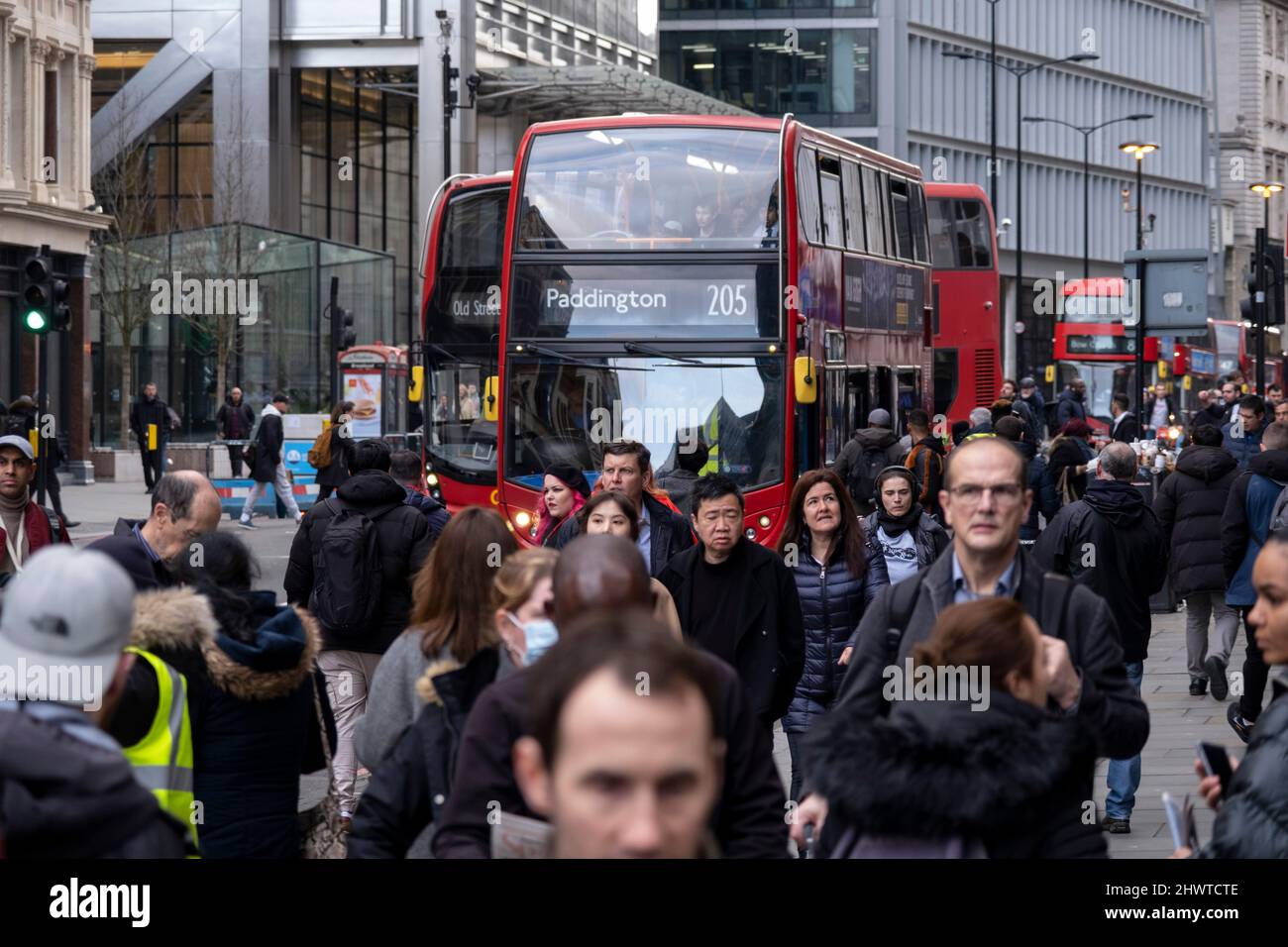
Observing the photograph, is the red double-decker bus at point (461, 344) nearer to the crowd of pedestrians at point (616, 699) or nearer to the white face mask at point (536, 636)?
the crowd of pedestrians at point (616, 699)

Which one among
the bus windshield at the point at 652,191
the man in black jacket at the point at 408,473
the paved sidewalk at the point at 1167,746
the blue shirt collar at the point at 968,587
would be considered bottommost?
the paved sidewalk at the point at 1167,746

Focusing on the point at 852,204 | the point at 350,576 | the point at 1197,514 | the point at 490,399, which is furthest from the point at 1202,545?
the point at 852,204

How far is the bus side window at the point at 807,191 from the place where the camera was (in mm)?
16438

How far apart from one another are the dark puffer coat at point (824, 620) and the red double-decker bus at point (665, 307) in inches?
294

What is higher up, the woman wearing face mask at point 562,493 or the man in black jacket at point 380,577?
the woman wearing face mask at point 562,493

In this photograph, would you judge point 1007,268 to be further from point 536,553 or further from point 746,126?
point 536,553

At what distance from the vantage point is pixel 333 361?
3503 cm

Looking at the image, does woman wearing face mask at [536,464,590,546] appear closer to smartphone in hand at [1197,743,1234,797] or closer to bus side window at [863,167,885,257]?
smartphone in hand at [1197,743,1234,797]

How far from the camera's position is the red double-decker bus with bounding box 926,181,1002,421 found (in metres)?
32.2

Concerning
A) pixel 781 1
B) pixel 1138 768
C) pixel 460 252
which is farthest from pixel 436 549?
pixel 781 1

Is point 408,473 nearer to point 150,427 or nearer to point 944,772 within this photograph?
point 944,772

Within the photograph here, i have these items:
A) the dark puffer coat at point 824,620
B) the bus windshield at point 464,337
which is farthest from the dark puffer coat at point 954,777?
the bus windshield at point 464,337
